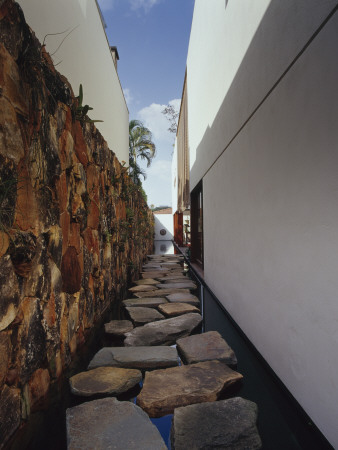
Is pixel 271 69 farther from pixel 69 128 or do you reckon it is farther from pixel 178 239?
pixel 178 239

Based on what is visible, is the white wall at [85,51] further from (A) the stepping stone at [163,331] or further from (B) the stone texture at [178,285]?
(B) the stone texture at [178,285]

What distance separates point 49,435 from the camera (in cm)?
143

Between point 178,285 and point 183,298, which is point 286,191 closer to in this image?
point 183,298

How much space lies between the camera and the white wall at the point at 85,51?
9.62 ft

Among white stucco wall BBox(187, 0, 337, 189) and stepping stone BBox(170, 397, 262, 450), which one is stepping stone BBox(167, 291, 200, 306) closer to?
white stucco wall BBox(187, 0, 337, 189)

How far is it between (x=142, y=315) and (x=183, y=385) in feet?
5.41

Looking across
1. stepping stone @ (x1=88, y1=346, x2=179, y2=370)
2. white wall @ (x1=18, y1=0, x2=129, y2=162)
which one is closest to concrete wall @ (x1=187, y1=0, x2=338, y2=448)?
stepping stone @ (x1=88, y1=346, x2=179, y2=370)

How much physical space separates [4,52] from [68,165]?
91cm

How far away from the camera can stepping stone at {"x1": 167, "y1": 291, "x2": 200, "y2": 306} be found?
13.0 ft

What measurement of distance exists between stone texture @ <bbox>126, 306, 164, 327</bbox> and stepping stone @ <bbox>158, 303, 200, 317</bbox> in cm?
10

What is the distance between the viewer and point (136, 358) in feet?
7.46

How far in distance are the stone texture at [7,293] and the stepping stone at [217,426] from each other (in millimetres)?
965

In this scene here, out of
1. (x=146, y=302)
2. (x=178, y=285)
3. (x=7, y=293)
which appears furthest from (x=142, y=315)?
(x=7, y=293)

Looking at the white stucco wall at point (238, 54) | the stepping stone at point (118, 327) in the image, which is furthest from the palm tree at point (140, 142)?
the stepping stone at point (118, 327)
